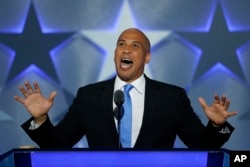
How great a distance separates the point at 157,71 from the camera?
2729 millimetres

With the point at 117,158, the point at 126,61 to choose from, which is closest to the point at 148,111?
the point at 126,61

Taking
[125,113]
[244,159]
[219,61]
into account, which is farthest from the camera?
[219,61]

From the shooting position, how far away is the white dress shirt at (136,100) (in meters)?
1.83

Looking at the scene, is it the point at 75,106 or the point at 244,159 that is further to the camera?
the point at 75,106

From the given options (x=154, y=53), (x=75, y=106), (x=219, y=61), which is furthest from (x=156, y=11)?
(x=75, y=106)

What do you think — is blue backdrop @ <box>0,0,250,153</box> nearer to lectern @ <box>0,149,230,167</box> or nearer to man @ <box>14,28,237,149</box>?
man @ <box>14,28,237,149</box>

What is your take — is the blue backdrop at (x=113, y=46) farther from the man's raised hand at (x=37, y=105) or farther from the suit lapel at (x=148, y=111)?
the man's raised hand at (x=37, y=105)

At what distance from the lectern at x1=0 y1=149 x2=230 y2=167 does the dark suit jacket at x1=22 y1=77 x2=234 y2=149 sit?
0.77m

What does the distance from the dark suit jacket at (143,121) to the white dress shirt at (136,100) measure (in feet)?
0.08

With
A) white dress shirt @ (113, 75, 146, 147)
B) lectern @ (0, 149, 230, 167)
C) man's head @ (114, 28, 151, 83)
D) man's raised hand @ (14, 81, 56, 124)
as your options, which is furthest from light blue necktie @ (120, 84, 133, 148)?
lectern @ (0, 149, 230, 167)

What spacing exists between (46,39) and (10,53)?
241 millimetres

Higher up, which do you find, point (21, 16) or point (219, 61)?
point (21, 16)

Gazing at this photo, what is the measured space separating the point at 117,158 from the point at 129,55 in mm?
1073

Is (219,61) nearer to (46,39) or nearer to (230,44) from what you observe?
(230,44)
